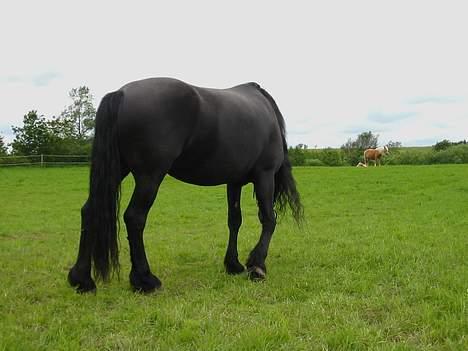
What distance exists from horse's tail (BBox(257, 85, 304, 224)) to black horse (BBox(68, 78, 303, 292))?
35.1 inches

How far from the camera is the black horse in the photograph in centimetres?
420

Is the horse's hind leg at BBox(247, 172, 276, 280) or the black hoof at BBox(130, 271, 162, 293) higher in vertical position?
the horse's hind leg at BBox(247, 172, 276, 280)

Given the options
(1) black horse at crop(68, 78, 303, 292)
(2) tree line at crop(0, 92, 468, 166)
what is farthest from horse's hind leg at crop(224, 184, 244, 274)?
(2) tree line at crop(0, 92, 468, 166)

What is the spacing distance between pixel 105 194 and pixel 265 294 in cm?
177

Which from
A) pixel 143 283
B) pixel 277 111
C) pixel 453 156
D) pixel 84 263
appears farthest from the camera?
pixel 453 156

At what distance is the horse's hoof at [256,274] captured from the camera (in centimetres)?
500

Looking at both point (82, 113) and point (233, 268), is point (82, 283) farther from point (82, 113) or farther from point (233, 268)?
point (82, 113)

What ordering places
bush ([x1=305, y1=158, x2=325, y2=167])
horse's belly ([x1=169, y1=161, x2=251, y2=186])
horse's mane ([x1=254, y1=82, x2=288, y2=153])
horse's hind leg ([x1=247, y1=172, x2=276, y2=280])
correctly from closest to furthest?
horse's belly ([x1=169, y1=161, x2=251, y2=186])
horse's hind leg ([x1=247, y1=172, x2=276, y2=280])
horse's mane ([x1=254, y1=82, x2=288, y2=153])
bush ([x1=305, y1=158, x2=325, y2=167])

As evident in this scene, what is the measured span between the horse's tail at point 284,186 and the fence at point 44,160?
95.4 ft

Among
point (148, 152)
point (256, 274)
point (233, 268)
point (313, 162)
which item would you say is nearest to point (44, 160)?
point (313, 162)

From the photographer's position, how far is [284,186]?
19.9ft

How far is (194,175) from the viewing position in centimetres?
489

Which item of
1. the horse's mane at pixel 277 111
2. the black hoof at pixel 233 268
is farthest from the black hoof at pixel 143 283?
the horse's mane at pixel 277 111

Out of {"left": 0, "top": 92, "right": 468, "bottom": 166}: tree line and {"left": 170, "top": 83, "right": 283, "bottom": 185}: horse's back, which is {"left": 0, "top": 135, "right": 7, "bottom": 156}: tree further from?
{"left": 170, "top": 83, "right": 283, "bottom": 185}: horse's back
